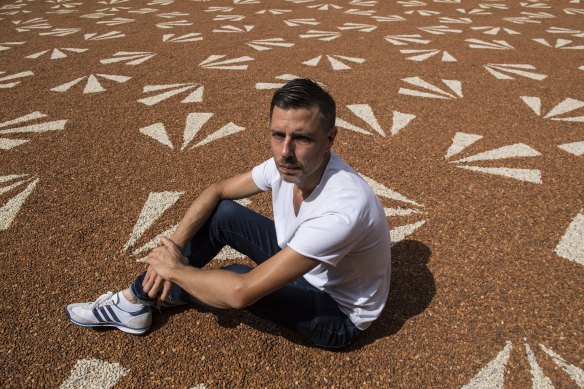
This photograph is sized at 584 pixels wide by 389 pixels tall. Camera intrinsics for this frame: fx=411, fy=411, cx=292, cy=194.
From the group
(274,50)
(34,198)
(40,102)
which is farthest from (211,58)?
(34,198)

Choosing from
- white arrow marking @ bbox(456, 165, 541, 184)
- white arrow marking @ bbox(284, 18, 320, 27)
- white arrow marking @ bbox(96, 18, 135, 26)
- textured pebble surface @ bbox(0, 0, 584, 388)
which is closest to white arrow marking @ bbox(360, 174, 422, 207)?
textured pebble surface @ bbox(0, 0, 584, 388)

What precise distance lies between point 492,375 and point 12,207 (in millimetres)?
3480

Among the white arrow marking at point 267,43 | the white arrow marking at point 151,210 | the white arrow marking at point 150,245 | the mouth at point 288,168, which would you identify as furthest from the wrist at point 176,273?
the white arrow marking at point 267,43

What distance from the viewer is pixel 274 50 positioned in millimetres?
7074

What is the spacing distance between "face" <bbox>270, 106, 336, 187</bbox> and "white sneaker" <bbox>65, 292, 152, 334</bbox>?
1084mm

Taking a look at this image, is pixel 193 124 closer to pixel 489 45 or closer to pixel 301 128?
pixel 301 128

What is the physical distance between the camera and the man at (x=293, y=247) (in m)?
1.56

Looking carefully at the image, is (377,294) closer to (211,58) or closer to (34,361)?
(34,361)

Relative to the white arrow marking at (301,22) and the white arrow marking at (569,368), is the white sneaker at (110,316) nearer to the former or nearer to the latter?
A: the white arrow marking at (569,368)

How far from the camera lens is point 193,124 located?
4527 millimetres

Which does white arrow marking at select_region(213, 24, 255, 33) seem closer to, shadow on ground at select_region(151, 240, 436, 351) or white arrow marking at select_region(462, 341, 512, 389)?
shadow on ground at select_region(151, 240, 436, 351)

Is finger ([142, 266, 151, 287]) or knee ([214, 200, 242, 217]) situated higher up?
knee ([214, 200, 242, 217])

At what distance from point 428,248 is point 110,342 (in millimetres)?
2008

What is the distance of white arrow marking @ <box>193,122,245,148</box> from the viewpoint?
4199mm
